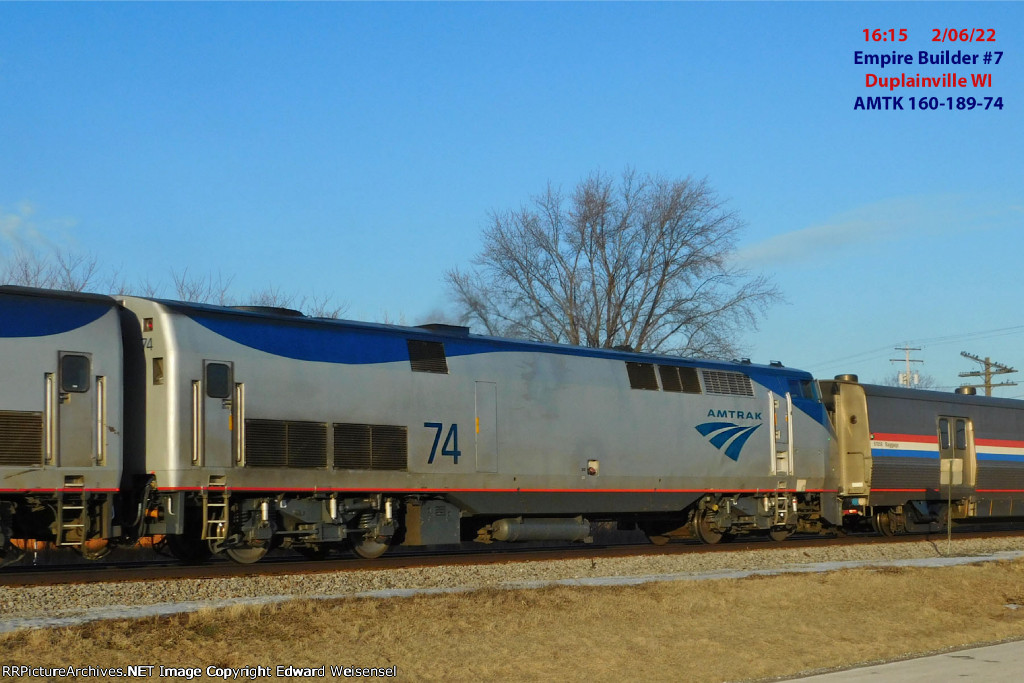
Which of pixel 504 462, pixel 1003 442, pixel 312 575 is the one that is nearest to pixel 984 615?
pixel 504 462

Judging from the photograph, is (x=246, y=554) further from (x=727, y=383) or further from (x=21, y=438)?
(x=727, y=383)

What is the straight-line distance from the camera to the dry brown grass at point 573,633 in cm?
1112

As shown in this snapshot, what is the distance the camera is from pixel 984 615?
16.7 m

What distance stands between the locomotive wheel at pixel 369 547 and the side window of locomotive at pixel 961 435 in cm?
1808

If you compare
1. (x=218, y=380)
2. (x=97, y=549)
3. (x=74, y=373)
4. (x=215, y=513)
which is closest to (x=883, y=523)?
(x=215, y=513)

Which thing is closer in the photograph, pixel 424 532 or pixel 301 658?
pixel 301 658

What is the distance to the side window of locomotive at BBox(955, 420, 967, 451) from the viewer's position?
101 feet

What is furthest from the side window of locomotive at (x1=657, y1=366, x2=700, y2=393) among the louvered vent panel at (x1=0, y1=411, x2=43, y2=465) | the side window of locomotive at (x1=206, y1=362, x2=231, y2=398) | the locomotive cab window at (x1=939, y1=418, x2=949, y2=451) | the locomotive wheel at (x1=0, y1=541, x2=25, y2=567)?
the locomotive wheel at (x1=0, y1=541, x2=25, y2=567)

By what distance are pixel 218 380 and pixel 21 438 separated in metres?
2.94

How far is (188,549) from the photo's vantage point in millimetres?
18531

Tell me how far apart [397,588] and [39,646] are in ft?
19.8

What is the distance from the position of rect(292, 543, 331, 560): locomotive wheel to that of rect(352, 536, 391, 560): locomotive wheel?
1.70 ft

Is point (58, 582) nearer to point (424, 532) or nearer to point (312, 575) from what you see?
point (312, 575)

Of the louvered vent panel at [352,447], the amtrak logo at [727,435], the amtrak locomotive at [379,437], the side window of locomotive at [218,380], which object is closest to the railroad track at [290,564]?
the amtrak locomotive at [379,437]
